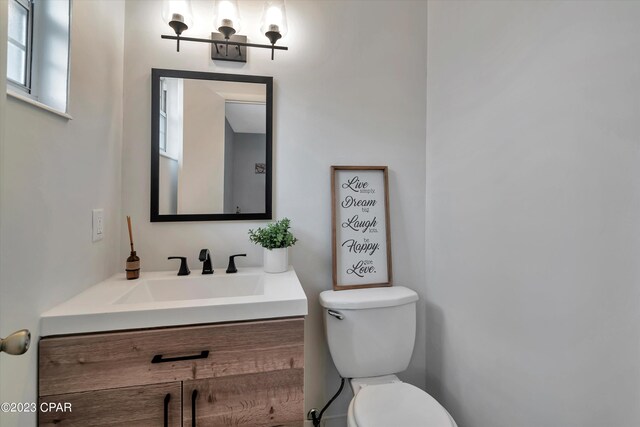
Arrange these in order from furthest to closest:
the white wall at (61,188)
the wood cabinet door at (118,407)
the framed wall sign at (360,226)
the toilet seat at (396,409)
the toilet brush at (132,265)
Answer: the framed wall sign at (360,226) → the toilet brush at (132,265) → the toilet seat at (396,409) → the wood cabinet door at (118,407) → the white wall at (61,188)

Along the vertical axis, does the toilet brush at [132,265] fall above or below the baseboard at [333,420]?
above

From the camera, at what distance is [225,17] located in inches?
53.0

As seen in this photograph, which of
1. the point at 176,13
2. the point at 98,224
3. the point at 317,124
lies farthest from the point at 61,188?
the point at 317,124

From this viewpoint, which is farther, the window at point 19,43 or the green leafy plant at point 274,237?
the green leafy plant at point 274,237

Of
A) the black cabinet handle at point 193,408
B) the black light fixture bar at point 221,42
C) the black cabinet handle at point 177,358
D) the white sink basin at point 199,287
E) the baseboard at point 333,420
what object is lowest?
the baseboard at point 333,420

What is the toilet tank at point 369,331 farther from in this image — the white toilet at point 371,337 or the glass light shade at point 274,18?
the glass light shade at point 274,18

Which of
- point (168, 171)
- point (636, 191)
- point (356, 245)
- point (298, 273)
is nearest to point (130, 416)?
point (298, 273)

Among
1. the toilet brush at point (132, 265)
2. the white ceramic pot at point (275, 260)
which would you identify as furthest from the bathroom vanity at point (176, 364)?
the white ceramic pot at point (275, 260)

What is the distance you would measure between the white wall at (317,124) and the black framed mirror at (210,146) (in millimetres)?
52

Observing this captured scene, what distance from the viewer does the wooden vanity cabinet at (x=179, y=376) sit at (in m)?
0.88

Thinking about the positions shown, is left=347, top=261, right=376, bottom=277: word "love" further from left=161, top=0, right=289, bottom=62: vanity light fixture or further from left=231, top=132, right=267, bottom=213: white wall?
left=161, top=0, right=289, bottom=62: vanity light fixture

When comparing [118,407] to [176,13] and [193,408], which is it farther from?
[176,13]

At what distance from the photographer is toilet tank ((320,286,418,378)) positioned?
136 centimetres

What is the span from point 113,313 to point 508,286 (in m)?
1.41
